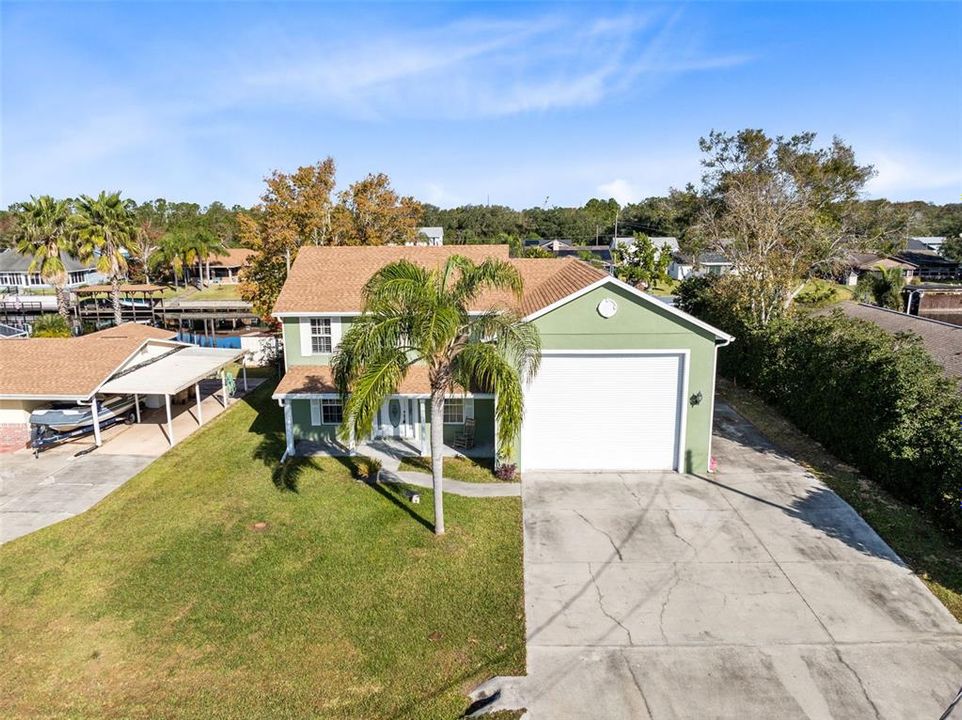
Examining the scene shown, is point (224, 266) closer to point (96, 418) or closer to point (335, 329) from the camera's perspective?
point (96, 418)

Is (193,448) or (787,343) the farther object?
(787,343)

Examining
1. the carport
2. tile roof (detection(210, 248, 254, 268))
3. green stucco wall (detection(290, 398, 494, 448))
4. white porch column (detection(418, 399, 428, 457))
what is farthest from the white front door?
tile roof (detection(210, 248, 254, 268))

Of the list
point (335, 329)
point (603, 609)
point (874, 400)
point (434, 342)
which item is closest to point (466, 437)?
point (335, 329)

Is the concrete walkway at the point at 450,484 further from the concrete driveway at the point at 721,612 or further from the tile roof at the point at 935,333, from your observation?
the tile roof at the point at 935,333

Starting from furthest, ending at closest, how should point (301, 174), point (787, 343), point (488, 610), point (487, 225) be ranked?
point (487, 225) → point (301, 174) → point (787, 343) → point (488, 610)

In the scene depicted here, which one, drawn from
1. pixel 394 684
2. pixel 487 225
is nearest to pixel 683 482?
pixel 394 684

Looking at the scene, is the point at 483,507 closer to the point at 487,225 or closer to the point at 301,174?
the point at 301,174
